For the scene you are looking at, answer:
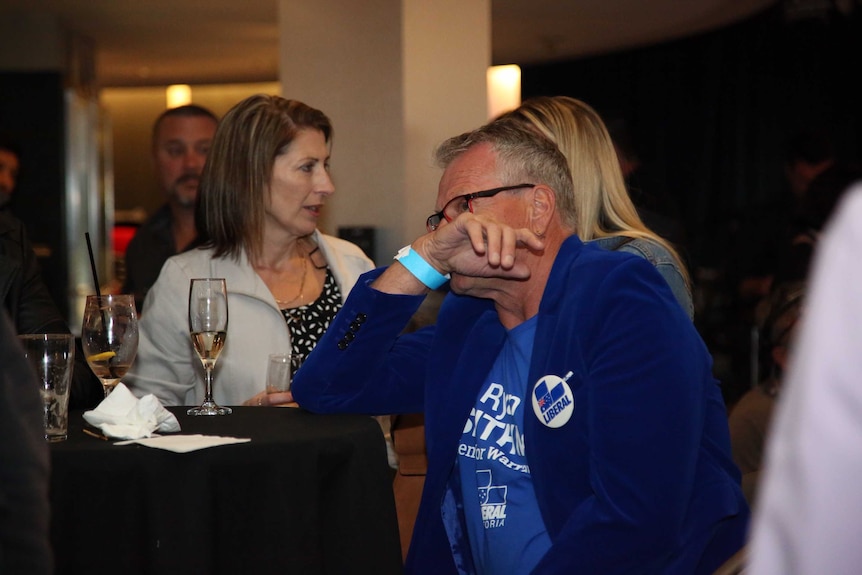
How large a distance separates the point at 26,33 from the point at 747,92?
6.39m

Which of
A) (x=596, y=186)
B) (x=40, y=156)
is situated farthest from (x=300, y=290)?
(x=40, y=156)

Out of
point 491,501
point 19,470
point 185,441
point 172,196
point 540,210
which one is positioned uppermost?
point 172,196

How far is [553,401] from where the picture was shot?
1845 millimetres

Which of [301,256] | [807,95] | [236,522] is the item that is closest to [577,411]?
[236,522]

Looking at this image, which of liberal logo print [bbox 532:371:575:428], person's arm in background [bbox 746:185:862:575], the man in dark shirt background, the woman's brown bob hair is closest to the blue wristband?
liberal logo print [bbox 532:371:575:428]

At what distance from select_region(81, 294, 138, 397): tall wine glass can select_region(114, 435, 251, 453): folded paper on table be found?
0.28 m

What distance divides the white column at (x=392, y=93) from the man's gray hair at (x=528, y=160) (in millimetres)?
2940

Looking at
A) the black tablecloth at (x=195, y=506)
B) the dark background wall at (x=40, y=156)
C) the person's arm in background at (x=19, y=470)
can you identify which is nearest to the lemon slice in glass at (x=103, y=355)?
the black tablecloth at (x=195, y=506)

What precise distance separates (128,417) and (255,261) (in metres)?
1.15

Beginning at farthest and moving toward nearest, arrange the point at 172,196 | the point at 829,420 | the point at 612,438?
the point at 172,196 < the point at 612,438 < the point at 829,420

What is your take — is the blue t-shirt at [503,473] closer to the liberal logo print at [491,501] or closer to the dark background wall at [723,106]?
the liberal logo print at [491,501]

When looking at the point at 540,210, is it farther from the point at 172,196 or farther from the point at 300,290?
the point at 172,196

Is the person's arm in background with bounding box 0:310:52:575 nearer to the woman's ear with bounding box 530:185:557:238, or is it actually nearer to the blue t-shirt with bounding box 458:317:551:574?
the blue t-shirt with bounding box 458:317:551:574

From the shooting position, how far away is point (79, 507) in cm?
178
